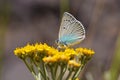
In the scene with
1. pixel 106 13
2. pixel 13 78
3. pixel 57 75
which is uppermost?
pixel 57 75

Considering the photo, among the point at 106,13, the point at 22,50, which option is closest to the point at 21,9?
the point at 106,13

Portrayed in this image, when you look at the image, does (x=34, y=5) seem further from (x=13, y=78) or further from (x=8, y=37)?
(x=13, y=78)

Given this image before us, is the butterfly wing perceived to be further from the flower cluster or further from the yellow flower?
the yellow flower

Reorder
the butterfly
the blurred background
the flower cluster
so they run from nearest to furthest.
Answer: the flower cluster < the butterfly < the blurred background

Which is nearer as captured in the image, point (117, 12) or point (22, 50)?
point (22, 50)

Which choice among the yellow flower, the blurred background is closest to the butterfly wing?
the yellow flower

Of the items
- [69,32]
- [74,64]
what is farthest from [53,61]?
[69,32]

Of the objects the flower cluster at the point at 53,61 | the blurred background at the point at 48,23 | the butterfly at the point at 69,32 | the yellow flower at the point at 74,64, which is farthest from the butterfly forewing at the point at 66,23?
the blurred background at the point at 48,23

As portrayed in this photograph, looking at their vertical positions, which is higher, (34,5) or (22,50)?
(22,50)
